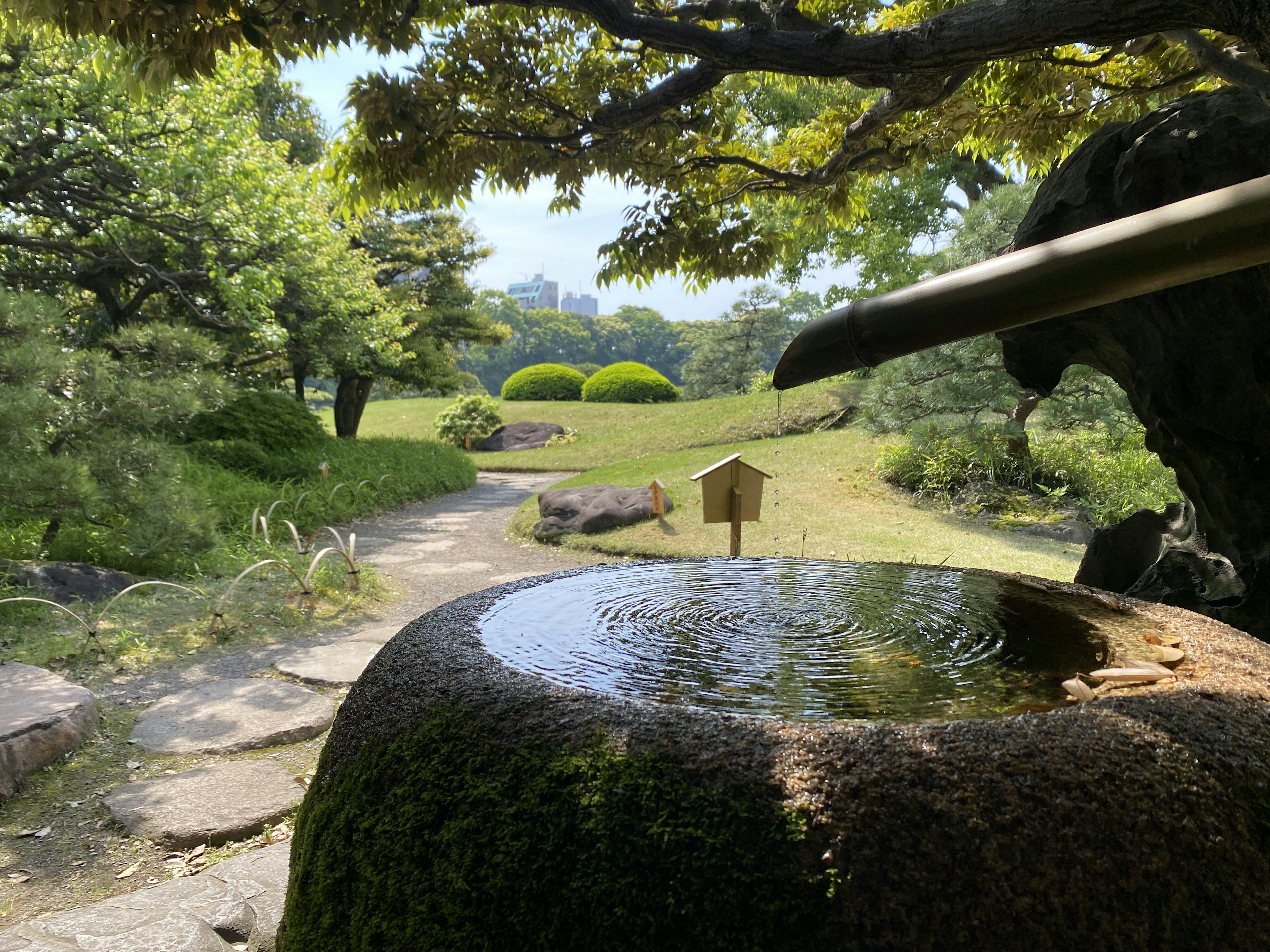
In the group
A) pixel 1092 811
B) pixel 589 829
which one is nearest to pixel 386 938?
pixel 589 829

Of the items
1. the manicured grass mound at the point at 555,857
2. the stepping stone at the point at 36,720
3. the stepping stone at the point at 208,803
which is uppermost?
the manicured grass mound at the point at 555,857

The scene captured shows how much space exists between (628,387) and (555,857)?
80.8 feet

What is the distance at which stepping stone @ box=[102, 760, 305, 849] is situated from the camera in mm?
3021

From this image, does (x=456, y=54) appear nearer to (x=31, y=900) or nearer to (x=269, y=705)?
(x=269, y=705)

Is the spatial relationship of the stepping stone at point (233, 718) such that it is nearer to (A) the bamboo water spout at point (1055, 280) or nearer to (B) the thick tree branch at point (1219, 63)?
(A) the bamboo water spout at point (1055, 280)

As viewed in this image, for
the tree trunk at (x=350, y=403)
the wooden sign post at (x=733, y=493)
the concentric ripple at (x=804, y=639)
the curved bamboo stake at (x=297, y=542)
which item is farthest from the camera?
the tree trunk at (x=350, y=403)

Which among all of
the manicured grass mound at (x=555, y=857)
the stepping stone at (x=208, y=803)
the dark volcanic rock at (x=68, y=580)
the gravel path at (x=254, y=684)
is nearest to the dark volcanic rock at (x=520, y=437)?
the gravel path at (x=254, y=684)

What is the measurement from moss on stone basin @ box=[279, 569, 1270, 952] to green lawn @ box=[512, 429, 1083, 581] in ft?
18.1

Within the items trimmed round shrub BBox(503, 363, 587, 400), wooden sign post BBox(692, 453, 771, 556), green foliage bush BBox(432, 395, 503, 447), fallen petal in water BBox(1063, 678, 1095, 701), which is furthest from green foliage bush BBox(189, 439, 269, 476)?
trimmed round shrub BBox(503, 363, 587, 400)

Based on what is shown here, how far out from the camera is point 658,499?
9.55 meters

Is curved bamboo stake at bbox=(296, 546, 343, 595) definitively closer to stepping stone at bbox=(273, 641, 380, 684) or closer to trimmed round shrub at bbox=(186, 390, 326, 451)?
stepping stone at bbox=(273, 641, 380, 684)

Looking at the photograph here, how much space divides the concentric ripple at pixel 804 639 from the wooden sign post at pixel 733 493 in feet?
6.09

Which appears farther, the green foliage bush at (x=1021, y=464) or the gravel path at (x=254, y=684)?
the green foliage bush at (x=1021, y=464)

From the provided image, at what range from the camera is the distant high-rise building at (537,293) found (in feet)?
395
